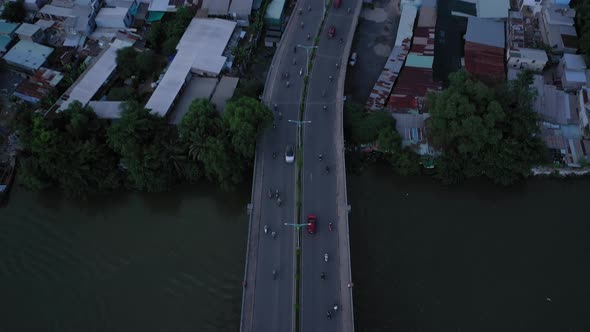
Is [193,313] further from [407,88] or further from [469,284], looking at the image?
[407,88]

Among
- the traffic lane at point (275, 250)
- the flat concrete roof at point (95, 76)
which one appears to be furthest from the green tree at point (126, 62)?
the traffic lane at point (275, 250)

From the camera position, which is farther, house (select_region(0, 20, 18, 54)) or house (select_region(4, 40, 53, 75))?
house (select_region(0, 20, 18, 54))

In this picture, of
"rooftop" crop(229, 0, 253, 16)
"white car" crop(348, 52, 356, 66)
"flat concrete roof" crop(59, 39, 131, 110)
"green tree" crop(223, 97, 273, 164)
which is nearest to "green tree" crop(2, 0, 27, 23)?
"flat concrete roof" crop(59, 39, 131, 110)

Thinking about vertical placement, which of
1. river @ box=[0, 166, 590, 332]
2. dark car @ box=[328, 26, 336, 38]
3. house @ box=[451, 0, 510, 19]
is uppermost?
house @ box=[451, 0, 510, 19]

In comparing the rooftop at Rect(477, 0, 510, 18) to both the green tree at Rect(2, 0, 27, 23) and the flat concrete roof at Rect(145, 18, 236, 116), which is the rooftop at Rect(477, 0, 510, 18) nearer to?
the flat concrete roof at Rect(145, 18, 236, 116)

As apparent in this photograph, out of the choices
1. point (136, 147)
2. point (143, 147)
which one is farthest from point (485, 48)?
point (136, 147)

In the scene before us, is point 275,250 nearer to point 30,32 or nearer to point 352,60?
point 352,60

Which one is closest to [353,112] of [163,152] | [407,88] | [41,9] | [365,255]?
[407,88]
